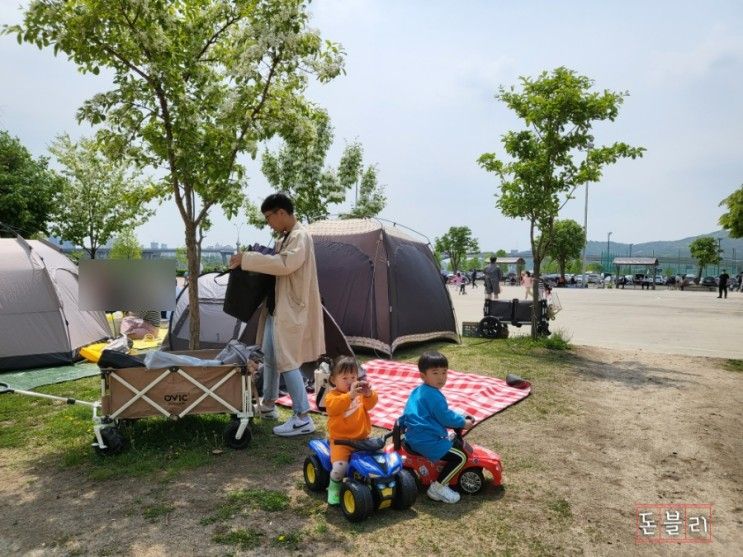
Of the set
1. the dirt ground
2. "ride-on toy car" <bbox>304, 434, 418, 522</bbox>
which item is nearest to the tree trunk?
the dirt ground

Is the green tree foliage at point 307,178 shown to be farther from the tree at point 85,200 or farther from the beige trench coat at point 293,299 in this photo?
the beige trench coat at point 293,299

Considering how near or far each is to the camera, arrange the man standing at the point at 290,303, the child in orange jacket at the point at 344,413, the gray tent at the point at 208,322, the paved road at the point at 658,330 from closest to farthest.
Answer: the child in orange jacket at the point at 344,413
the man standing at the point at 290,303
the gray tent at the point at 208,322
the paved road at the point at 658,330

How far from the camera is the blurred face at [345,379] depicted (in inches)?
145

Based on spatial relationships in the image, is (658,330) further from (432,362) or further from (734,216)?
(734,216)

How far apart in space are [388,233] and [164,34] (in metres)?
5.17

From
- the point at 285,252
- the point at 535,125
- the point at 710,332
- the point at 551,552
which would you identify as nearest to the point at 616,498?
the point at 551,552

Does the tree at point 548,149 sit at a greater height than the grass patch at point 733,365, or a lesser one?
greater

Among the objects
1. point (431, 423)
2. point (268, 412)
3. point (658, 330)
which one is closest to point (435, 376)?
point (431, 423)

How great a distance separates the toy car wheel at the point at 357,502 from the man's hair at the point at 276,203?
250 cm

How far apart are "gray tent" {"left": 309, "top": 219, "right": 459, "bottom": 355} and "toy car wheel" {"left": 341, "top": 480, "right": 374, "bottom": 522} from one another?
5.63 m

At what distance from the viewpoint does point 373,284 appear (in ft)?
30.0

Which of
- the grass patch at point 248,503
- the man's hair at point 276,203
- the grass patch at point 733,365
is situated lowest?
the grass patch at point 248,503

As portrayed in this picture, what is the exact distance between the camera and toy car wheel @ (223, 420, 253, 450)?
4.55 metres

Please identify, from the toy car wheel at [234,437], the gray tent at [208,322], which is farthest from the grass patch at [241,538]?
the gray tent at [208,322]
